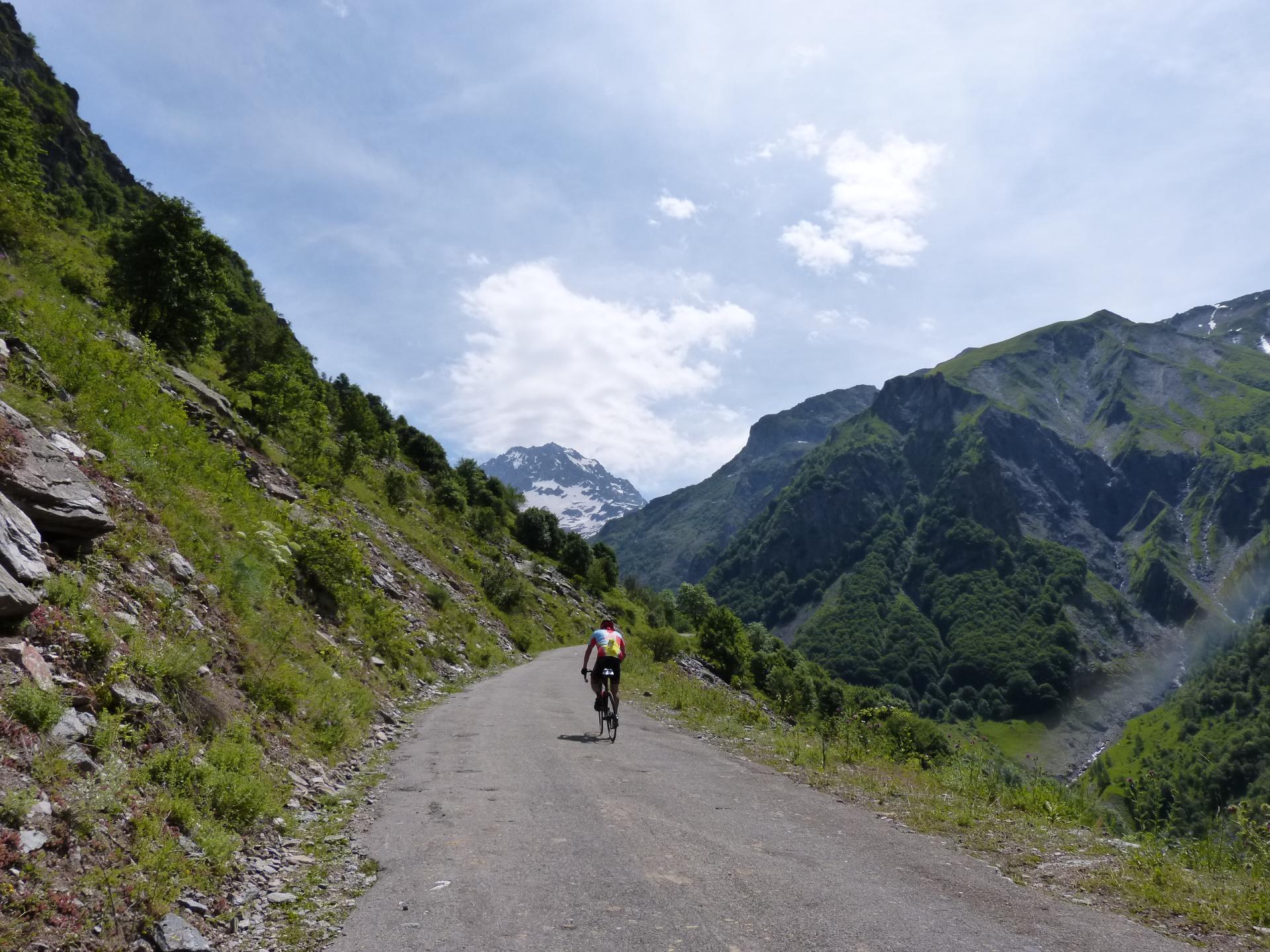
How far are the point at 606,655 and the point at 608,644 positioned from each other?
1.31ft

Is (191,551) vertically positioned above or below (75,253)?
below

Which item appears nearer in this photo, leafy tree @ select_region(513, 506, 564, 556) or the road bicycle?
the road bicycle

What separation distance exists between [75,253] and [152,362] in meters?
23.5

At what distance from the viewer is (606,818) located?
28.4 ft

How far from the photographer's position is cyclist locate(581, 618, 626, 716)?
16.0 metres

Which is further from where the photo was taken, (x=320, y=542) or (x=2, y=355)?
(x=320, y=542)

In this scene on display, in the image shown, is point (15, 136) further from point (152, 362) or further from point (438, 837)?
point (438, 837)

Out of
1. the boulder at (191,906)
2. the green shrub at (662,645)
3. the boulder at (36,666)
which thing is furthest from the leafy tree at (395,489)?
the boulder at (191,906)

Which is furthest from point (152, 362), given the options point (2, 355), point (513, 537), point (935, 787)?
point (513, 537)

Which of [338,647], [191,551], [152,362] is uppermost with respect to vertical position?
[152,362]

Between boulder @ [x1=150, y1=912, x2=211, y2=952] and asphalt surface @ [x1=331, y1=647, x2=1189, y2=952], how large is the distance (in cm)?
100

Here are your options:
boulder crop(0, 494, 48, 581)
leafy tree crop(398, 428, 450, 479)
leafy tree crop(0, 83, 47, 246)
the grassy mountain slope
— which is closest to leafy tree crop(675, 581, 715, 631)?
leafy tree crop(398, 428, 450, 479)

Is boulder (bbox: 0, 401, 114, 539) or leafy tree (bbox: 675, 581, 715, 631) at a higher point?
boulder (bbox: 0, 401, 114, 539)

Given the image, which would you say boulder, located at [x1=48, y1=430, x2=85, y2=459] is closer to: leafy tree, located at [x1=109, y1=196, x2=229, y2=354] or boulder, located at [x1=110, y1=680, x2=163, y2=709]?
boulder, located at [x1=110, y1=680, x2=163, y2=709]
